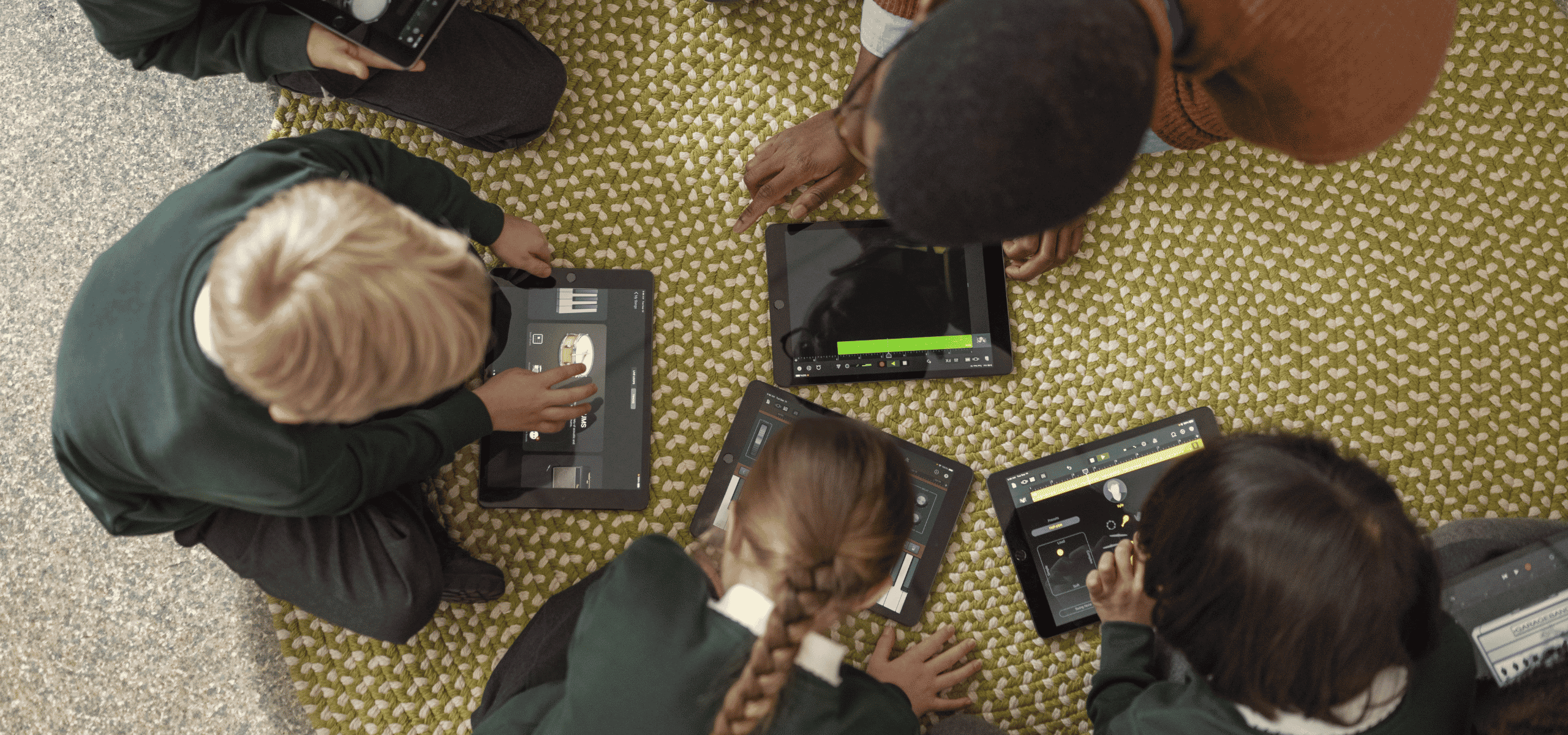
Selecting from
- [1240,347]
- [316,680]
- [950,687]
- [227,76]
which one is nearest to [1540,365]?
[1240,347]

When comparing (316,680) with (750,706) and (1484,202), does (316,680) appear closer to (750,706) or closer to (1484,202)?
(750,706)

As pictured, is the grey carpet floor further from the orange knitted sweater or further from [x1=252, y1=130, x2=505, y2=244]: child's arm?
the orange knitted sweater

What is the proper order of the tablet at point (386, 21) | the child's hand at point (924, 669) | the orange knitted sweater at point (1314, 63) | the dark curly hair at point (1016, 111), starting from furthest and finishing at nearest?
the child's hand at point (924, 669) < the tablet at point (386, 21) < the orange knitted sweater at point (1314, 63) < the dark curly hair at point (1016, 111)

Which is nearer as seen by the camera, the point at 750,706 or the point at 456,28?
the point at 750,706

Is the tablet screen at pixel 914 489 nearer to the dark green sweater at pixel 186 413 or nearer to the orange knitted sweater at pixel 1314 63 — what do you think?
the dark green sweater at pixel 186 413

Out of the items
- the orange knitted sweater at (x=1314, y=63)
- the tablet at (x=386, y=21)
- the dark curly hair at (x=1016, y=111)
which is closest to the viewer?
the dark curly hair at (x=1016, y=111)

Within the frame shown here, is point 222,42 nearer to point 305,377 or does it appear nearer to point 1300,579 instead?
point 305,377

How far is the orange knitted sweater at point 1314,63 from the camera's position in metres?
0.51

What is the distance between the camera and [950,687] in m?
0.78

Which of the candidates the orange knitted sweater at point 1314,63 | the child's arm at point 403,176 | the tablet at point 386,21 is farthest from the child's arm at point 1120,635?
the tablet at point 386,21

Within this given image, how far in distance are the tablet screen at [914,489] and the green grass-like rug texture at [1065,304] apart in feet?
0.07

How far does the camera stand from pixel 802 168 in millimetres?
805

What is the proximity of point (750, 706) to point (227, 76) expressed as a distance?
0.87 metres

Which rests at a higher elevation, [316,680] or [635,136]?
[635,136]
